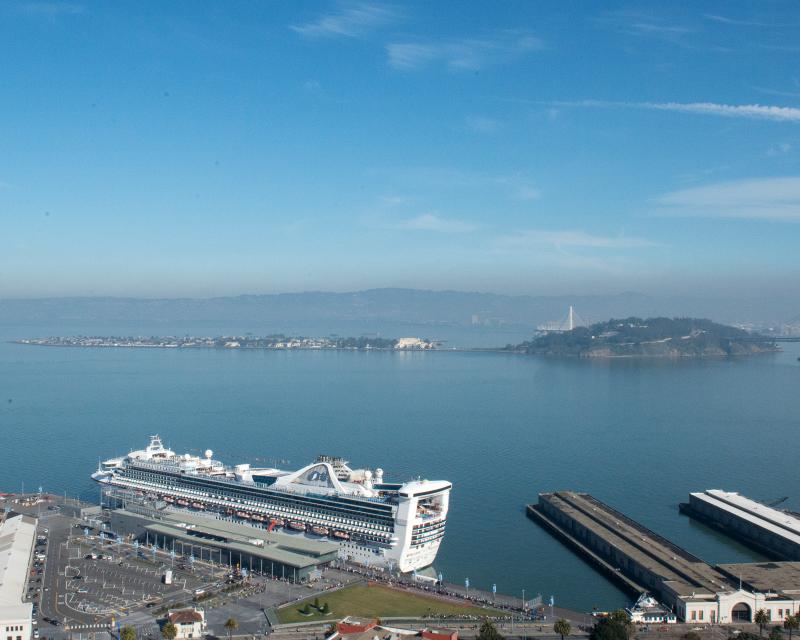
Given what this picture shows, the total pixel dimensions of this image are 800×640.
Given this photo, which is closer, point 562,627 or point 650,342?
point 562,627

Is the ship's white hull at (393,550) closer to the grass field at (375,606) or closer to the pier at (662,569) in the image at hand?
the grass field at (375,606)

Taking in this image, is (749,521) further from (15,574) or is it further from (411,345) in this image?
(411,345)

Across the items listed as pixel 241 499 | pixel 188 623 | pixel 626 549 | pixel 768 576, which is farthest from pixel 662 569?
pixel 241 499

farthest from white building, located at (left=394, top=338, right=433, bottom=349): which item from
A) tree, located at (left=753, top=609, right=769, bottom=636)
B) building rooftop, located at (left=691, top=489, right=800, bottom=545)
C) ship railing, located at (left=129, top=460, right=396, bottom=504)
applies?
tree, located at (left=753, top=609, right=769, bottom=636)

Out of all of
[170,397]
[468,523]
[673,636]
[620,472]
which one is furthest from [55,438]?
[673,636]

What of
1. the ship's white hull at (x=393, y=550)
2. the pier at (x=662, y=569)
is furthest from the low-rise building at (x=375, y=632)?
the pier at (x=662, y=569)

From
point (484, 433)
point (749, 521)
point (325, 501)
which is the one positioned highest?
point (325, 501)
